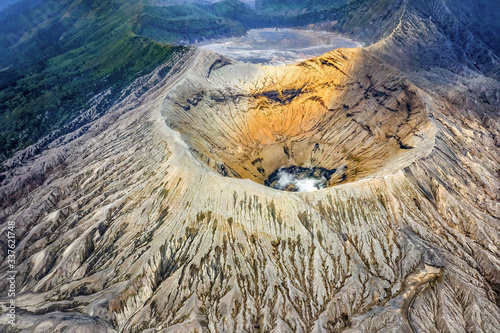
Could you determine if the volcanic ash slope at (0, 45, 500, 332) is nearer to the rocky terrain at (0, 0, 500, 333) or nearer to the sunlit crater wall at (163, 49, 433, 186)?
the rocky terrain at (0, 0, 500, 333)

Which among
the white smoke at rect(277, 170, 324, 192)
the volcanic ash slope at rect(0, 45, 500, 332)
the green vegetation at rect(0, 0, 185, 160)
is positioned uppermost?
the green vegetation at rect(0, 0, 185, 160)

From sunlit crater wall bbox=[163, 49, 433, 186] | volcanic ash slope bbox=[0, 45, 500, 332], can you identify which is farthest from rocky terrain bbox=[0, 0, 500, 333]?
sunlit crater wall bbox=[163, 49, 433, 186]

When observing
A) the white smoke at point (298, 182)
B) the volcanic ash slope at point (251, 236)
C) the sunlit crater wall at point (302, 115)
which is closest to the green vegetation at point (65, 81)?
the volcanic ash slope at point (251, 236)

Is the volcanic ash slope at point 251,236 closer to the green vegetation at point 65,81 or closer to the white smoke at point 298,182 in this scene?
the white smoke at point 298,182

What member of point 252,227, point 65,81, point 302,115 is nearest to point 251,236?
point 252,227

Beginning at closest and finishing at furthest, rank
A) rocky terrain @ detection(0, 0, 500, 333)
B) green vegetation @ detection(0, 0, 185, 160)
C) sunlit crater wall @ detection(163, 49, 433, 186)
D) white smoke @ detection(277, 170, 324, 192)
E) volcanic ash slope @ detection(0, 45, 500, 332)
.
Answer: volcanic ash slope @ detection(0, 45, 500, 332), rocky terrain @ detection(0, 0, 500, 333), sunlit crater wall @ detection(163, 49, 433, 186), white smoke @ detection(277, 170, 324, 192), green vegetation @ detection(0, 0, 185, 160)

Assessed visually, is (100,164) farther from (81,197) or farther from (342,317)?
(342,317)
